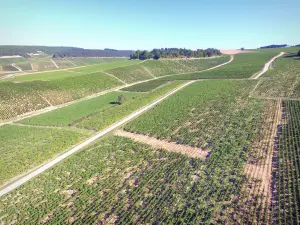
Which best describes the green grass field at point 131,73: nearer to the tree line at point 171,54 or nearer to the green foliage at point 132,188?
the tree line at point 171,54

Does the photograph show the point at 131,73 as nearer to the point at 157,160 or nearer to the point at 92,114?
the point at 92,114

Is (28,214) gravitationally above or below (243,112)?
below

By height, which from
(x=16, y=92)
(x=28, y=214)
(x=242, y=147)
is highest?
(x=16, y=92)

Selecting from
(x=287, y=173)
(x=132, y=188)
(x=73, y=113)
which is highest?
(x=73, y=113)

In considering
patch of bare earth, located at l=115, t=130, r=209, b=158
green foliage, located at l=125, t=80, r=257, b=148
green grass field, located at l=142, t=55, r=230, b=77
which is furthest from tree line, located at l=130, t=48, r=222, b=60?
patch of bare earth, located at l=115, t=130, r=209, b=158

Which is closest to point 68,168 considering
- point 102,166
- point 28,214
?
point 102,166

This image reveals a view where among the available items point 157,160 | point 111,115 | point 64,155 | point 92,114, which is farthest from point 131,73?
point 157,160

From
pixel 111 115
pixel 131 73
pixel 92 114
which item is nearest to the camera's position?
pixel 111 115

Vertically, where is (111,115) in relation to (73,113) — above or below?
above

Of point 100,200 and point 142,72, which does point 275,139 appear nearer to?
point 100,200
